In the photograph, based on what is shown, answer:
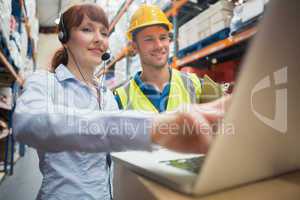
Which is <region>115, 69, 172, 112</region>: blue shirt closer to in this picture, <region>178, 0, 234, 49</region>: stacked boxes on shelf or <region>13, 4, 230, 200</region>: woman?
<region>13, 4, 230, 200</region>: woman

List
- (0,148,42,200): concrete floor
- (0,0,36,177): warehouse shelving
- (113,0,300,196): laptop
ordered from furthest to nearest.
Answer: (0,0,36,177): warehouse shelving → (0,148,42,200): concrete floor → (113,0,300,196): laptop

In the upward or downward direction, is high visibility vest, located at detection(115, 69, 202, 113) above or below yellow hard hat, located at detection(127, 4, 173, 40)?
below

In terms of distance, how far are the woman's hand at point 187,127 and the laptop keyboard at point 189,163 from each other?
0.08ft

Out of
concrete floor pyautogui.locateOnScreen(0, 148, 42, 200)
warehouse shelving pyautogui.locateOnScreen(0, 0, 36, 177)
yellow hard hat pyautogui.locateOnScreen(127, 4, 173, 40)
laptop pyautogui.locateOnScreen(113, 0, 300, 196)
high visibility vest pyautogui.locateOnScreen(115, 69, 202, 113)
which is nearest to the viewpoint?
laptop pyautogui.locateOnScreen(113, 0, 300, 196)

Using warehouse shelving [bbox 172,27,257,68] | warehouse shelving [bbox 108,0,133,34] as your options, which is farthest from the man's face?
warehouse shelving [bbox 108,0,133,34]

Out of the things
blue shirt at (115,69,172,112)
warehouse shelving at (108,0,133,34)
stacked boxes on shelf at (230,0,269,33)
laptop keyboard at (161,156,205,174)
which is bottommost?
laptop keyboard at (161,156,205,174)

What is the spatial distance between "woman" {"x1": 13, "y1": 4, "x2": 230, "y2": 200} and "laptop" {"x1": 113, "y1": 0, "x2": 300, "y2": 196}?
31mm

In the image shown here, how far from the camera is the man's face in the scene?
1502mm

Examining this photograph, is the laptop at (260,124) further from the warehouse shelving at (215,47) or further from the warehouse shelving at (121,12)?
the warehouse shelving at (121,12)

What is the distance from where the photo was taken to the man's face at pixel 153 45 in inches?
59.1

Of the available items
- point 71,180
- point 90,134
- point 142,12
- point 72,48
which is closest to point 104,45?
point 72,48

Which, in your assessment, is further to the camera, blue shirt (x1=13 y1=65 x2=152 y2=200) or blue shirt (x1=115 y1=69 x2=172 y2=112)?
blue shirt (x1=115 y1=69 x2=172 y2=112)

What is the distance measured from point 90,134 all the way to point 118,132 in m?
0.04

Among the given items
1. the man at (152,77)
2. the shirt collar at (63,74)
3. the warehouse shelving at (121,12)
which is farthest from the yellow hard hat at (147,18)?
the warehouse shelving at (121,12)
